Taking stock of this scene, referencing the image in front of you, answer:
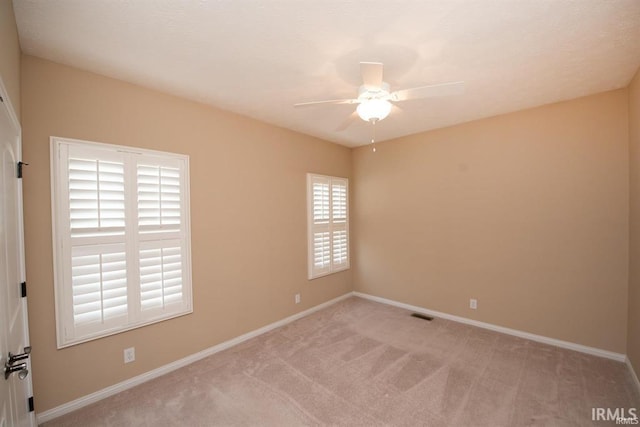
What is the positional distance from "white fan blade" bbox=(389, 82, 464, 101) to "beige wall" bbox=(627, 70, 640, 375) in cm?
177

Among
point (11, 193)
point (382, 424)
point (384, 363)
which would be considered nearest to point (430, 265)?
point (384, 363)

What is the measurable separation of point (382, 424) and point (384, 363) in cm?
78

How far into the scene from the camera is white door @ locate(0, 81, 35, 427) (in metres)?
1.09

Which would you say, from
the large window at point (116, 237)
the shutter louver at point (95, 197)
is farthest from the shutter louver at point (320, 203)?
the shutter louver at point (95, 197)

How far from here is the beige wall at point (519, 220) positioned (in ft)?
8.65

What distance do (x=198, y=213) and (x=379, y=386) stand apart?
2.34 meters

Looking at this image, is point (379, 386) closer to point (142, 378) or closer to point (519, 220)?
point (142, 378)

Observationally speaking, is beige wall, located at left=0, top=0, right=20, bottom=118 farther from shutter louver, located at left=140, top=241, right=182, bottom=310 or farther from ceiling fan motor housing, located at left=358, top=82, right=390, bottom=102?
ceiling fan motor housing, located at left=358, top=82, right=390, bottom=102

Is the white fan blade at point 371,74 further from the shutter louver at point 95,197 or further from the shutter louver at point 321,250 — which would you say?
the shutter louver at point 321,250

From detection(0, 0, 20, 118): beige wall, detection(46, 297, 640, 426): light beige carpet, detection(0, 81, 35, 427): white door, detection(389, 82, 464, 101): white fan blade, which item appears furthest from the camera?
detection(46, 297, 640, 426): light beige carpet

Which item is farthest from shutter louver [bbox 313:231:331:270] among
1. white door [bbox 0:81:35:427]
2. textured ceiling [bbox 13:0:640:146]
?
white door [bbox 0:81:35:427]

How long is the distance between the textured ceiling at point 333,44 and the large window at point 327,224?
5.53 ft

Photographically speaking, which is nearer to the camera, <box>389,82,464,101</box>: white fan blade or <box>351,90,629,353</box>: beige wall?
<box>389,82,464,101</box>: white fan blade

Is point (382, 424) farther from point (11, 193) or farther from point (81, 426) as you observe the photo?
point (11, 193)
